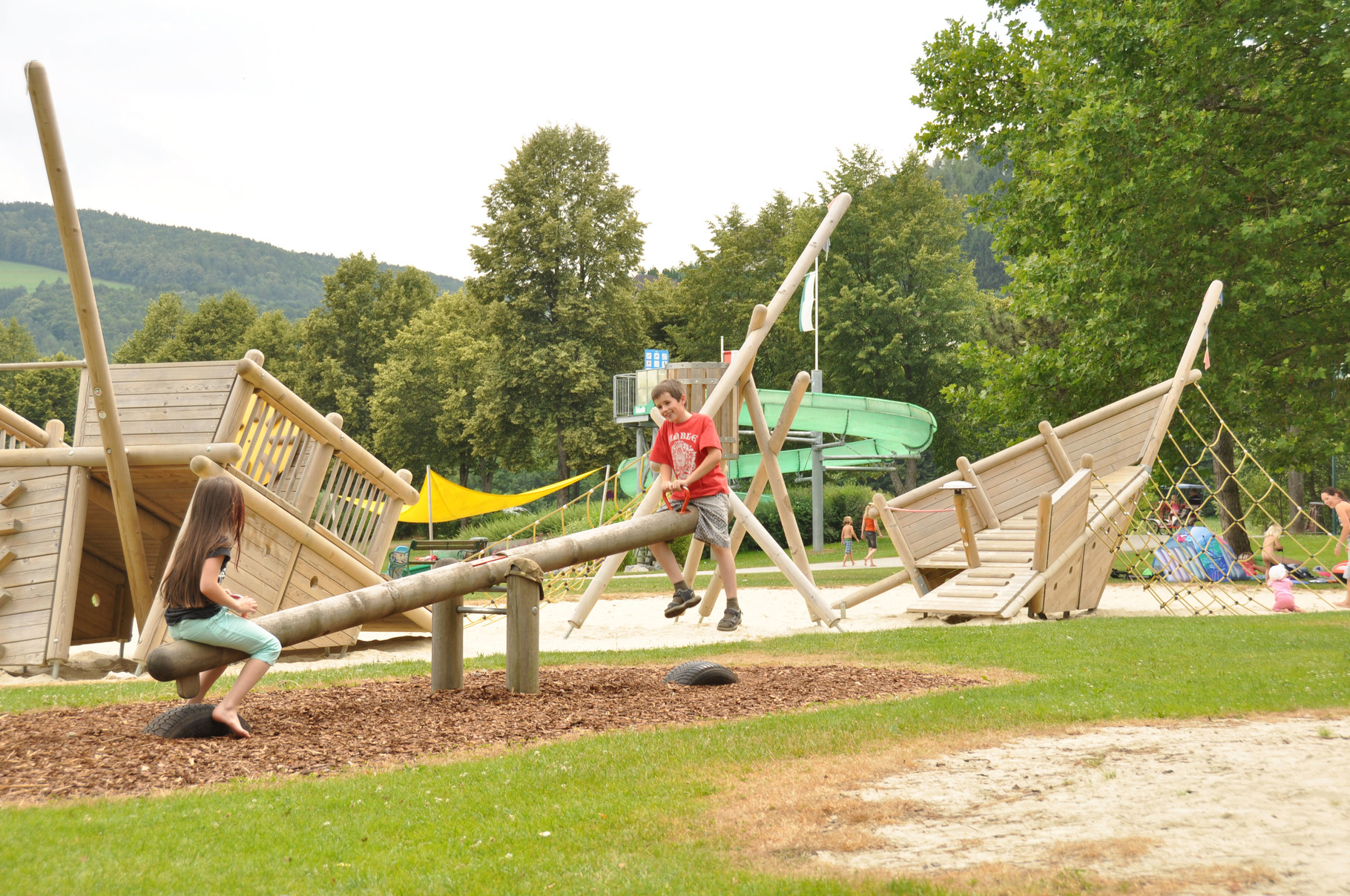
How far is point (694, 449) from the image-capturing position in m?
8.96

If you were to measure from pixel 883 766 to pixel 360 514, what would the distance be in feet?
27.8

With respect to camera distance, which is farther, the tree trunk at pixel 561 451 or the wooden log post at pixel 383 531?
the tree trunk at pixel 561 451

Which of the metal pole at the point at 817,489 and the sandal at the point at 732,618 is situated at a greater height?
the metal pole at the point at 817,489

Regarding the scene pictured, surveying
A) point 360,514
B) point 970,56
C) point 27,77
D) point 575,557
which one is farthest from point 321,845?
point 970,56

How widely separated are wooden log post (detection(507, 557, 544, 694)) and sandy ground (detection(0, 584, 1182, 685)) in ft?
11.2

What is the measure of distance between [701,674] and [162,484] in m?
6.60

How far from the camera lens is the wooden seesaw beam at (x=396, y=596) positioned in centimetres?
580

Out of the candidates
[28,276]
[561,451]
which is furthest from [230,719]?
[28,276]

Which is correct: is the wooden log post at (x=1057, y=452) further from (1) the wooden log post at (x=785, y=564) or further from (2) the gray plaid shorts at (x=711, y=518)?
(2) the gray plaid shorts at (x=711, y=518)

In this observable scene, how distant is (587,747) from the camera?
5707mm

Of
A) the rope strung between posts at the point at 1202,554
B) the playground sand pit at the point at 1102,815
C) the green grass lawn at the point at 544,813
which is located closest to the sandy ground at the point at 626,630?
the rope strung between posts at the point at 1202,554

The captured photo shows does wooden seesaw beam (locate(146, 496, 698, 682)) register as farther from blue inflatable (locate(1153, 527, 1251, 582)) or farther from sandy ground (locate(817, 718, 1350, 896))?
blue inflatable (locate(1153, 527, 1251, 582))

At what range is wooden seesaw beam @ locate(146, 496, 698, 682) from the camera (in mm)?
5801

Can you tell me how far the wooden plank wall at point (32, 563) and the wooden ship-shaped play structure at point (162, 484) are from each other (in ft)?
0.03
